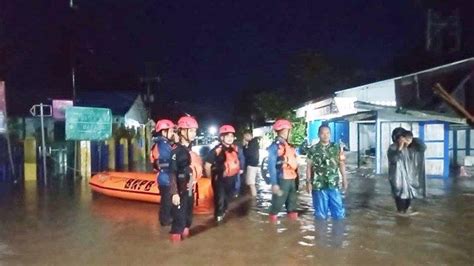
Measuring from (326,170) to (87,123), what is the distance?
504 inches

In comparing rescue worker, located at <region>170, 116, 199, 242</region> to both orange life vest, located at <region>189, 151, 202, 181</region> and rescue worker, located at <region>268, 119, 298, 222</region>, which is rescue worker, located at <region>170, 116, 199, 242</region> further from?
rescue worker, located at <region>268, 119, 298, 222</region>

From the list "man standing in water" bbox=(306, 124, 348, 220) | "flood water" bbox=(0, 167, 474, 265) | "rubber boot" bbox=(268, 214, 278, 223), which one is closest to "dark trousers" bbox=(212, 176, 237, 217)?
"flood water" bbox=(0, 167, 474, 265)

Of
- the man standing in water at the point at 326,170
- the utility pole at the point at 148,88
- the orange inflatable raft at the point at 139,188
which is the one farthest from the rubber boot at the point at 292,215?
the utility pole at the point at 148,88

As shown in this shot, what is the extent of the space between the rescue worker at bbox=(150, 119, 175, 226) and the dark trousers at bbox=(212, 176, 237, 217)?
51.0 inches

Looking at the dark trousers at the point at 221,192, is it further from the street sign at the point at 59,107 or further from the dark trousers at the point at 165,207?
the street sign at the point at 59,107

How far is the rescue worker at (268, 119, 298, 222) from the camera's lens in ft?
35.3

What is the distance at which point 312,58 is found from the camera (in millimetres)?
37719

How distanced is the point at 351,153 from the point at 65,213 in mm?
16384

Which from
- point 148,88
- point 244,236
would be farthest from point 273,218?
point 148,88

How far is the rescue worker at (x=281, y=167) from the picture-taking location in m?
10.8

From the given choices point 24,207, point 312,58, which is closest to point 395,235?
point 24,207

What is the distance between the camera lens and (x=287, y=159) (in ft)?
35.8

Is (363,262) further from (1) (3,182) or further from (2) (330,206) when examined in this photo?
(1) (3,182)

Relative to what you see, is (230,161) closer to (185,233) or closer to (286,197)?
(286,197)
